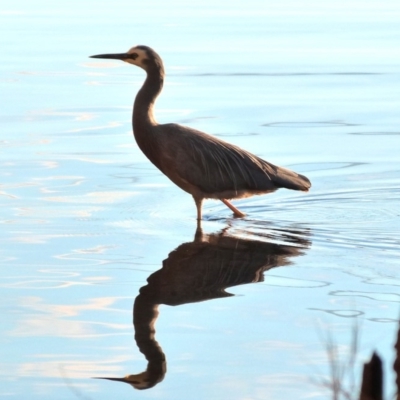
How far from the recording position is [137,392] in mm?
5637

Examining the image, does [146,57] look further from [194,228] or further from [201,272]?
[201,272]

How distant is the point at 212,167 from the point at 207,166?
52 mm

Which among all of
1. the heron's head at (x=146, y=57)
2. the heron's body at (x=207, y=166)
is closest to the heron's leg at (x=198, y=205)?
the heron's body at (x=207, y=166)

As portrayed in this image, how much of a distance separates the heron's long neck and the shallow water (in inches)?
24.0

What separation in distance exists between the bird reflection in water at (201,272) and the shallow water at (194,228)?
2 cm

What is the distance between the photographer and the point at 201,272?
Answer: 7.74 m

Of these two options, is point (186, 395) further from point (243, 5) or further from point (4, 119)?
point (243, 5)

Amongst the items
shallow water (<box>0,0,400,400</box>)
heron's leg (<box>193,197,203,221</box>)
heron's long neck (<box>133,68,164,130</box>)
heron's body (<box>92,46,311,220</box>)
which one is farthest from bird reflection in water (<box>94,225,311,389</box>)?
heron's long neck (<box>133,68,164,130</box>)

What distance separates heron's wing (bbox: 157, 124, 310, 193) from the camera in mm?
9852

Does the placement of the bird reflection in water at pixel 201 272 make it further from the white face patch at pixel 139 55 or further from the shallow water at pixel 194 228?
the white face patch at pixel 139 55

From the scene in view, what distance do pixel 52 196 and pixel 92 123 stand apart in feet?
10.7

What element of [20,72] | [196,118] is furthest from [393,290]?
[20,72]

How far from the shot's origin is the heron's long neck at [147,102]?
10.2 meters

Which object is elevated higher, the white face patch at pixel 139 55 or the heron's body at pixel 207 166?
the white face patch at pixel 139 55
